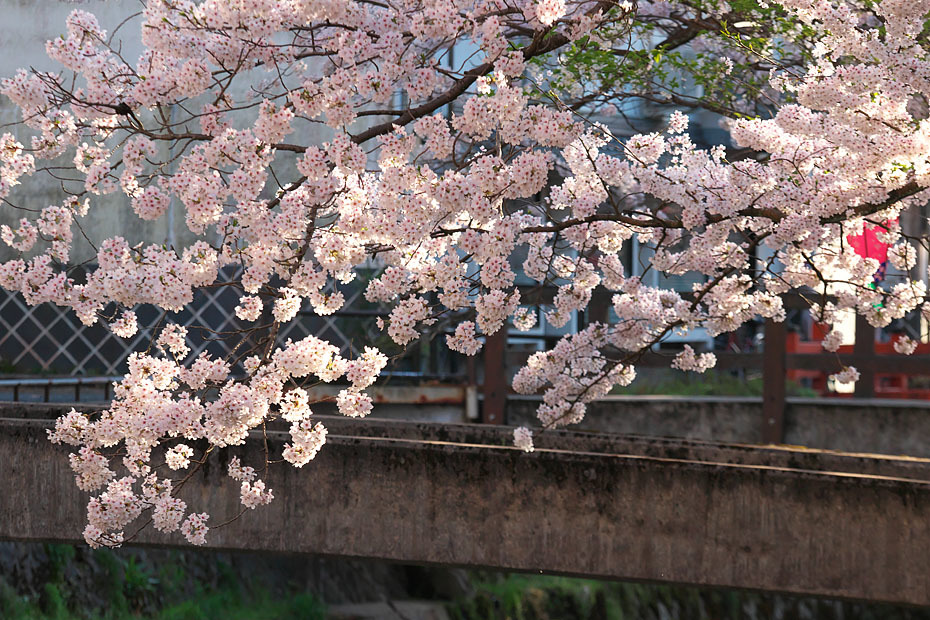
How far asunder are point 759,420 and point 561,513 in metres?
4.24

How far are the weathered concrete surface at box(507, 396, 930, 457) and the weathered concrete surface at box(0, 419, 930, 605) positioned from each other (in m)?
3.47

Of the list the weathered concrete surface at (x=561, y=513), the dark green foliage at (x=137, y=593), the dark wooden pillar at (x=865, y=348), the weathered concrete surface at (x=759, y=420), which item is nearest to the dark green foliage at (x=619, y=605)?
the dark green foliage at (x=137, y=593)

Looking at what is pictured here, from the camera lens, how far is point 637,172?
20.7 feet

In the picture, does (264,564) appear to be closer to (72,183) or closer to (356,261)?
(72,183)

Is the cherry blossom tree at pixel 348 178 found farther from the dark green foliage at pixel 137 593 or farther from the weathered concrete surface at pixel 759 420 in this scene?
the dark green foliage at pixel 137 593

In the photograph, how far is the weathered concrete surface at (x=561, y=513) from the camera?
6.54 meters

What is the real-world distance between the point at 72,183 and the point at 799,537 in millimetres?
11616

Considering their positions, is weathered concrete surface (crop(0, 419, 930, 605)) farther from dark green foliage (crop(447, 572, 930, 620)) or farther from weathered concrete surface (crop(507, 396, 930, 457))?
dark green foliage (crop(447, 572, 930, 620))

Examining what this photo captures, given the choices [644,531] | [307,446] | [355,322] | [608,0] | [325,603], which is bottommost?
[325,603]

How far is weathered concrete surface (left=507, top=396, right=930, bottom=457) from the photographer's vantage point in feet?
33.0

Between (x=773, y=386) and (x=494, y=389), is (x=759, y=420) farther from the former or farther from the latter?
(x=494, y=389)

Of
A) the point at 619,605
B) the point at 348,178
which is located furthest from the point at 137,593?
the point at 348,178

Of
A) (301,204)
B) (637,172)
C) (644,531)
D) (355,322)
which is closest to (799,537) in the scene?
(644,531)

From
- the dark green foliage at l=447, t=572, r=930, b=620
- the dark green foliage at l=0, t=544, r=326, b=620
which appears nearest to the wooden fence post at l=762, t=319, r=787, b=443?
the dark green foliage at l=447, t=572, r=930, b=620
